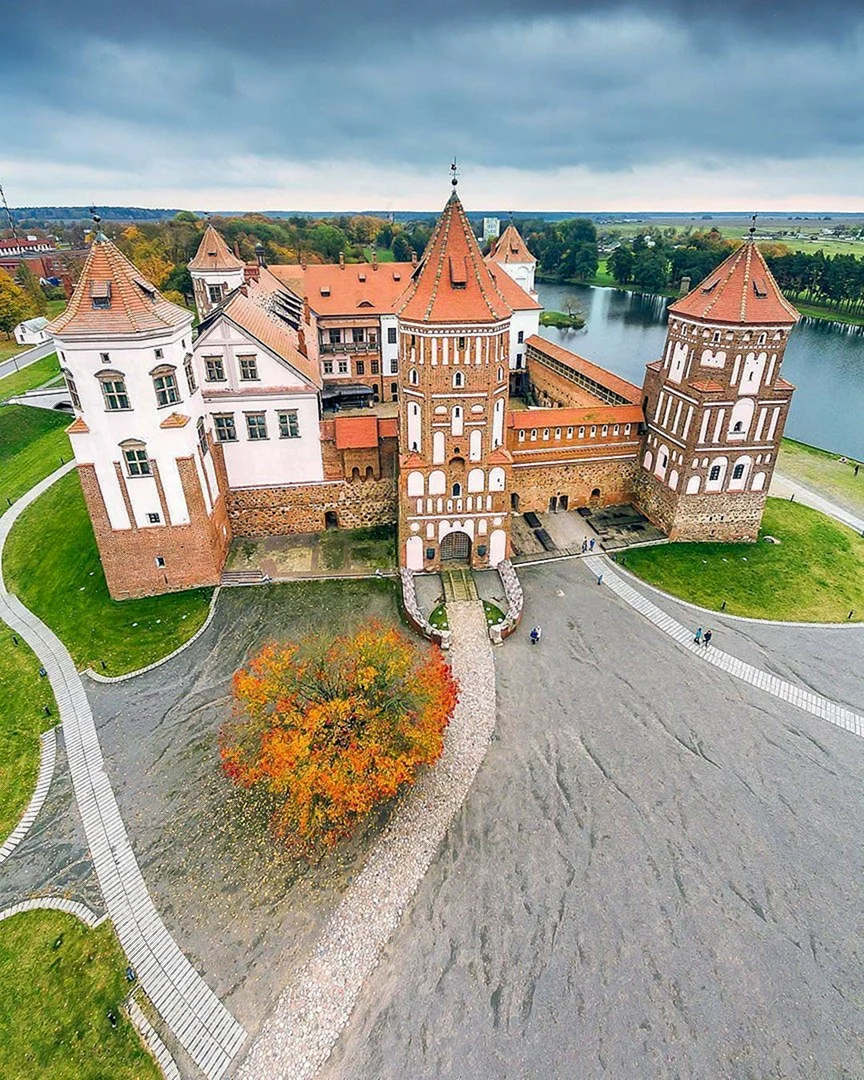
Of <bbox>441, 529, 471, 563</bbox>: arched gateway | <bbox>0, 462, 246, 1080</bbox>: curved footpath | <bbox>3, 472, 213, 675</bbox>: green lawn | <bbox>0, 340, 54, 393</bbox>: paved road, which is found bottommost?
<bbox>0, 462, 246, 1080</bbox>: curved footpath

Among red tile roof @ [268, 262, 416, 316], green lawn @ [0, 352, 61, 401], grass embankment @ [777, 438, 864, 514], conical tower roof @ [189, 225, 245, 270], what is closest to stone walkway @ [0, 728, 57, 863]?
conical tower roof @ [189, 225, 245, 270]

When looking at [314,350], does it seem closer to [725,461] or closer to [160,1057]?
[725,461]

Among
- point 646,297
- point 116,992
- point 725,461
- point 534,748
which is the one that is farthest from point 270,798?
point 646,297

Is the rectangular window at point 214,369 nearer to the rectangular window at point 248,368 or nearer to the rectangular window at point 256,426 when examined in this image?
the rectangular window at point 248,368

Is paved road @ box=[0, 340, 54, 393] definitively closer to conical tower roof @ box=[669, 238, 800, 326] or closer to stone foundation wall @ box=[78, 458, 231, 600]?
stone foundation wall @ box=[78, 458, 231, 600]

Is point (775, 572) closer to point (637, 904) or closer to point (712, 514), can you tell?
point (712, 514)

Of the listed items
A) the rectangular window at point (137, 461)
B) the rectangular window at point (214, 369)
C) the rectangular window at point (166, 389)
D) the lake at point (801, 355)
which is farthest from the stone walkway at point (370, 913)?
the lake at point (801, 355)

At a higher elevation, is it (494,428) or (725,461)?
(494,428)
